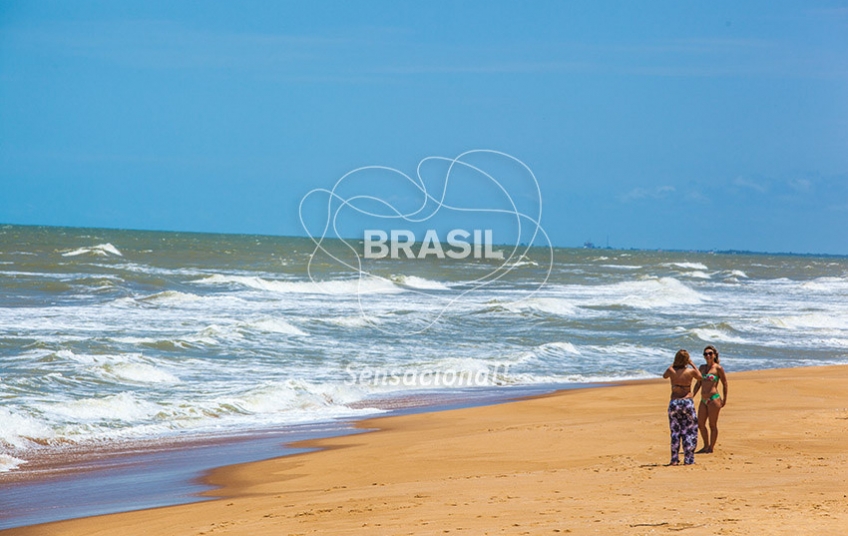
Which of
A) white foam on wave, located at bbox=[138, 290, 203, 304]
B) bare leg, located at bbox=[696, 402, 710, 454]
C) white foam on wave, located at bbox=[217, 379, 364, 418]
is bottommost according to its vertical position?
white foam on wave, located at bbox=[217, 379, 364, 418]

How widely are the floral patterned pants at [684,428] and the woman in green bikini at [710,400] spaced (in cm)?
40

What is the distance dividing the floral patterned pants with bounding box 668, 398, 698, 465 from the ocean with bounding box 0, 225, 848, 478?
6313 mm

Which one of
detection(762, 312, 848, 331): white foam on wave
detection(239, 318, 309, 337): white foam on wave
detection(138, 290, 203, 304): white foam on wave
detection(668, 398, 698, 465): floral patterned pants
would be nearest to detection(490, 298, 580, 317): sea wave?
detection(762, 312, 848, 331): white foam on wave

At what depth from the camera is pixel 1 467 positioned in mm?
11102

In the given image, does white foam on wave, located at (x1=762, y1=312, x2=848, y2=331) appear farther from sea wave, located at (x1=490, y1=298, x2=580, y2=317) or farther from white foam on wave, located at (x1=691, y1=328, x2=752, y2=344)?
sea wave, located at (x1=490, y1=298, x2=580, y2=317)

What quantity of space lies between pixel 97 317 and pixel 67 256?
4049cm

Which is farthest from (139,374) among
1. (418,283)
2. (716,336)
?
(418,283)

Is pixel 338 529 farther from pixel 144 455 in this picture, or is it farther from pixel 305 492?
pixel 144 455

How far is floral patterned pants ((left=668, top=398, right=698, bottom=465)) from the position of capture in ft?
31.6

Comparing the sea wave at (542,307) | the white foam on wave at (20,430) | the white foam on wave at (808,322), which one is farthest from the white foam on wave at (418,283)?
the white foam on wave at (20,430)

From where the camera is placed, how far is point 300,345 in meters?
24.4

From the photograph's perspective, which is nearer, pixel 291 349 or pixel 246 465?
pixel 246 465

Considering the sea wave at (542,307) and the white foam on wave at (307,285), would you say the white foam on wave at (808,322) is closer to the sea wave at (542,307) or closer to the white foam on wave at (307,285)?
the sea wave at (542,307)

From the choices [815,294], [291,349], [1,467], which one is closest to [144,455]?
[1,467]
